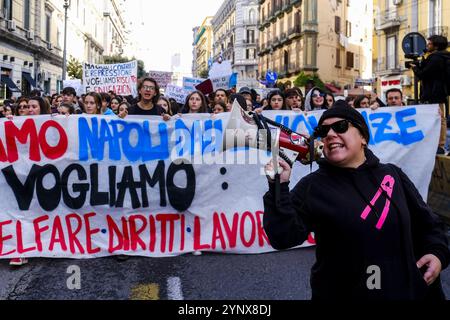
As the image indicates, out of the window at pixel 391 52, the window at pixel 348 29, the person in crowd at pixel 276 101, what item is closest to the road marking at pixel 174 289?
the person in crowd at pixel 276 101

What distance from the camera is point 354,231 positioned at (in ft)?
6.93

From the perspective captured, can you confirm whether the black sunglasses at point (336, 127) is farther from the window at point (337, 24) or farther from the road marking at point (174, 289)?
the window at point (337, 24)

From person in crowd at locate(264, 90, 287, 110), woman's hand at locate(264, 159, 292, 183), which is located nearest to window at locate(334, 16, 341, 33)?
person in crowd at locate(264, 90, 287, 110)

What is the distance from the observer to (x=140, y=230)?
516 cm

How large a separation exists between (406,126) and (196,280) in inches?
121

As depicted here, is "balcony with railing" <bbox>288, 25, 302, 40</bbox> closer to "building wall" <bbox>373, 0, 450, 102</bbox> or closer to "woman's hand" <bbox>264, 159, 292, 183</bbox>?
"building wall" <bbox>373, 0, 450, 102</bbox>

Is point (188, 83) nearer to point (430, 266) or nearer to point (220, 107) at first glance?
point (220, 107)

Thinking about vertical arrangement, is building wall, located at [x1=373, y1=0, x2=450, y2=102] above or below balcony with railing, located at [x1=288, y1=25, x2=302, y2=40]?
below

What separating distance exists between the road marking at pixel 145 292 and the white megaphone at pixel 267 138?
1.61 m

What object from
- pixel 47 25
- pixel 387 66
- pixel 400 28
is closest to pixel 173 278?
pixel 400 28

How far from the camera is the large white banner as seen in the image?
16.5 ft

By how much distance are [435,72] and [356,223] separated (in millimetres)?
5760

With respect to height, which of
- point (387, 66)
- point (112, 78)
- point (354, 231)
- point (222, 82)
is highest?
point (387, 66)

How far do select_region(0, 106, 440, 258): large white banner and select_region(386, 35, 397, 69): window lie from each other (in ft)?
98.9
